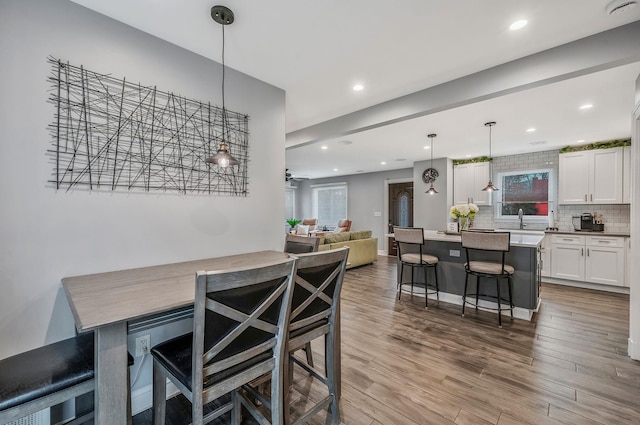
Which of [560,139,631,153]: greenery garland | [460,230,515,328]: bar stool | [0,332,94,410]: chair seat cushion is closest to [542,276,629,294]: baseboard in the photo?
[560,139,631,153]: greenery garland

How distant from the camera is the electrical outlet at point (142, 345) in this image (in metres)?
1.81

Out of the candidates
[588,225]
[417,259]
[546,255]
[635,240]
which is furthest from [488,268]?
[588,225]

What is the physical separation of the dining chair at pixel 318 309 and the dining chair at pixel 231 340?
13 cm

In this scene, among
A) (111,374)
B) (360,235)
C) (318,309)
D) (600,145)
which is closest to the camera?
(111,374)

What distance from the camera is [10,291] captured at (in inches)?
56.1

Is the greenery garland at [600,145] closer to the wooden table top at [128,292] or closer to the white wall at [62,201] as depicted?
the white wall at [62,201]

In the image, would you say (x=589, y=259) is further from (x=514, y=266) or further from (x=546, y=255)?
(x=514, y=266)

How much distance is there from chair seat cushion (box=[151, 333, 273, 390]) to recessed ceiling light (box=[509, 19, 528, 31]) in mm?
2531

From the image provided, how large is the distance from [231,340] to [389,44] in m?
2.23

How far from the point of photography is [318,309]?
155 centimetres

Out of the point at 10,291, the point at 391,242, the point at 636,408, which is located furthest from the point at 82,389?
the point at 391,242

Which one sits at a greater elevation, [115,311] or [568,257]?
[115,311]

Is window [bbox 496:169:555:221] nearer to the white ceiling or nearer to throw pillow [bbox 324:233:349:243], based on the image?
the white ceiling

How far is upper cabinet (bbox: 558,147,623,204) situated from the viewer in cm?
448
